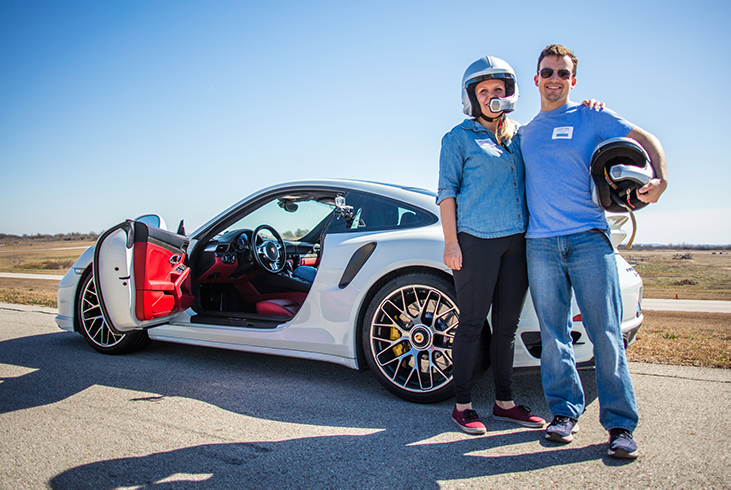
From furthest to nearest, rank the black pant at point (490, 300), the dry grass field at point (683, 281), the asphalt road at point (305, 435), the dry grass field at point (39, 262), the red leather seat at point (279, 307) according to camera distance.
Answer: the dry grass field at point (39, 262) < the dry grass field at point (683, 281) < the red leather seat at point (279, 307) < the black pant at point (490, 300) < the asphalt road at point (305, 435)

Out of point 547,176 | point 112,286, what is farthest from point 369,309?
point 112,286

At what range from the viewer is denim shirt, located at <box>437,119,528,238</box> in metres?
2.54

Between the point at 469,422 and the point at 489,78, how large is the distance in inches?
74.3

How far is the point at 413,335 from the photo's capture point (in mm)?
2914

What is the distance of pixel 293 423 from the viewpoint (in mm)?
2664

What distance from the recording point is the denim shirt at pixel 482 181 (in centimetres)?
254

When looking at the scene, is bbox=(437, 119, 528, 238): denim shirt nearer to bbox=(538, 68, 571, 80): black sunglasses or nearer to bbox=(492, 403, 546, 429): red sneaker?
bbox=(538, 68, 571, 80): black sunglasses

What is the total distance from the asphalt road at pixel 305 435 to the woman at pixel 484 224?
0.37 m

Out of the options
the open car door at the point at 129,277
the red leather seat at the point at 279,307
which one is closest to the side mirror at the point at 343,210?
the red leather seat at the point at 279,307

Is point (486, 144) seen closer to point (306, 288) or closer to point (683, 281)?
point (306, 288)

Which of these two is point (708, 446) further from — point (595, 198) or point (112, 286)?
point (112, 286)

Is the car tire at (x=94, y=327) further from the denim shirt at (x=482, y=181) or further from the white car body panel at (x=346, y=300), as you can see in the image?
the denim shirt at (x=482, y=181)

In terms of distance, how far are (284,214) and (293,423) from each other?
7.27 feet

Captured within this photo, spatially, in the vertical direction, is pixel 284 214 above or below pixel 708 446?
above
